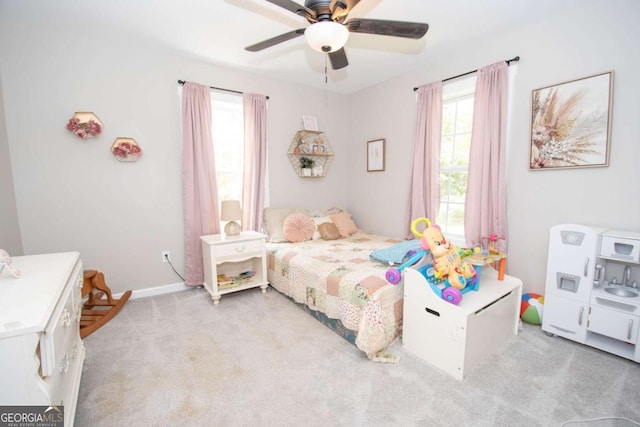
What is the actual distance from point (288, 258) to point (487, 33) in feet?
8.99

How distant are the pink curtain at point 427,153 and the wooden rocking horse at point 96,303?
10.3 ft

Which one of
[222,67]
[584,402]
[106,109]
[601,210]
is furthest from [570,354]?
[106,109]

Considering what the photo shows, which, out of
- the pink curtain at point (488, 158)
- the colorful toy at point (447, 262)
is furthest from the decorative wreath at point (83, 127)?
the pink curtain at point (488, 158)

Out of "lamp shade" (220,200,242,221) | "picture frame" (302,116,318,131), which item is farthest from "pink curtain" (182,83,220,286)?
"picture frame" (302,116,318,131)

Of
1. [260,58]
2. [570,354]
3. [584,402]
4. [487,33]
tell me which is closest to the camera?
[584,402]

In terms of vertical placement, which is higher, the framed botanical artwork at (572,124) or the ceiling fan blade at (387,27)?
the ceiling fan blade at (387,27)

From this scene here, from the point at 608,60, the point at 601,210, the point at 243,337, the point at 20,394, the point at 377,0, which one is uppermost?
the point at 377,0

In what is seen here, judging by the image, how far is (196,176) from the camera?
9.92 ft

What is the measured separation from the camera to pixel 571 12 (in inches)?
84.7

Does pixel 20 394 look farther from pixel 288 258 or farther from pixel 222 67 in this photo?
pixel 222 67

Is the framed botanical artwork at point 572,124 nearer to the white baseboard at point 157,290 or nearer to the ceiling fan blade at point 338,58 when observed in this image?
the ceiling fan blade at point 338,58

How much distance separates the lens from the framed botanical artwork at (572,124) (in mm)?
2055

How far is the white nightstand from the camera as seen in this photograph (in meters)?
2.76

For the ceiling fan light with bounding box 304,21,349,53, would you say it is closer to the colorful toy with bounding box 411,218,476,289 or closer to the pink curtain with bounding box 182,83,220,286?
the colorful toy with bounding box 411,218,476,289
